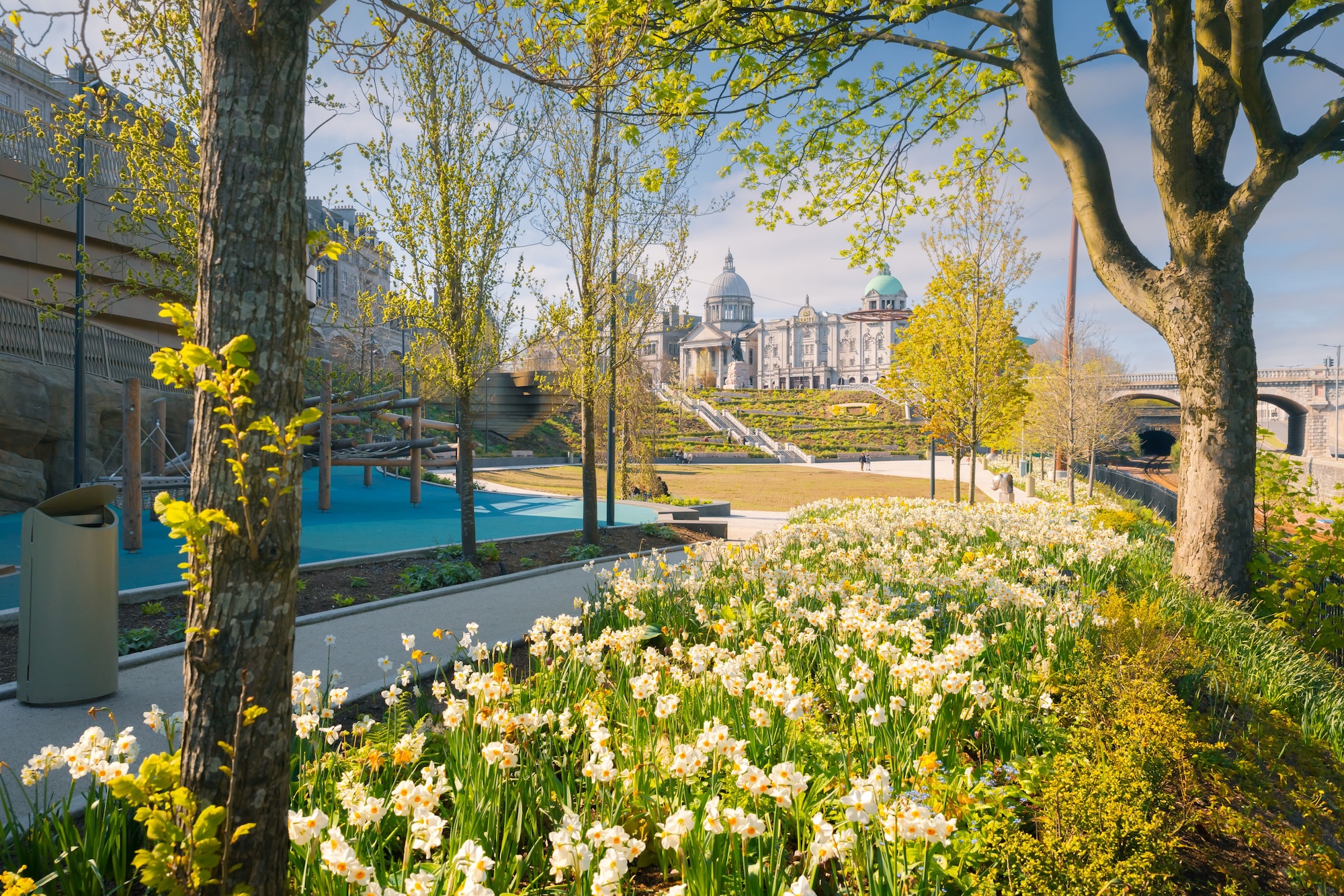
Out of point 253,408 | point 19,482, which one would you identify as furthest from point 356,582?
point 19,482

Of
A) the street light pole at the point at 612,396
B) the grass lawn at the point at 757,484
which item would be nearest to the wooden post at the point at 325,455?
the street light pole at the point at 612,396

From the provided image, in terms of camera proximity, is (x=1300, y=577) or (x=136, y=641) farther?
(x=1300, y=577)

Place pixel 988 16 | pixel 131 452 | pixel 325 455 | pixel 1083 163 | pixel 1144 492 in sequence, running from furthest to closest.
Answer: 1. pixel 1144 492
2. pixel 325 455
3. pixel 131 452
4. pixel 988 16
5. pixel 1083 163

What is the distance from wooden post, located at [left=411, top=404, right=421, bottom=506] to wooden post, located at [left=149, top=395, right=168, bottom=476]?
17.5 feet

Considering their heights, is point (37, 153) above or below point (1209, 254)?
above

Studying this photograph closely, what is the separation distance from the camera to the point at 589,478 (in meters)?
11.8

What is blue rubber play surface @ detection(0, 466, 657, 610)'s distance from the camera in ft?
30.6

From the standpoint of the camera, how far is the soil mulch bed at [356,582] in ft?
20.7

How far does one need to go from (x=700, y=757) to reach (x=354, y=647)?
4509 millimetres

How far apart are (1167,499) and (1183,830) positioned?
1816cm

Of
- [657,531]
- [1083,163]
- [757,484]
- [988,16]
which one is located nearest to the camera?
[1083,163]

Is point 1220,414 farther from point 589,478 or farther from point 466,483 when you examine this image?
point 466,483

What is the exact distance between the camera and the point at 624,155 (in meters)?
11.9

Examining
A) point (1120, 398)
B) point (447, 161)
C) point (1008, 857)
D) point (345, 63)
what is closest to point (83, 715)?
point (345, 63)
